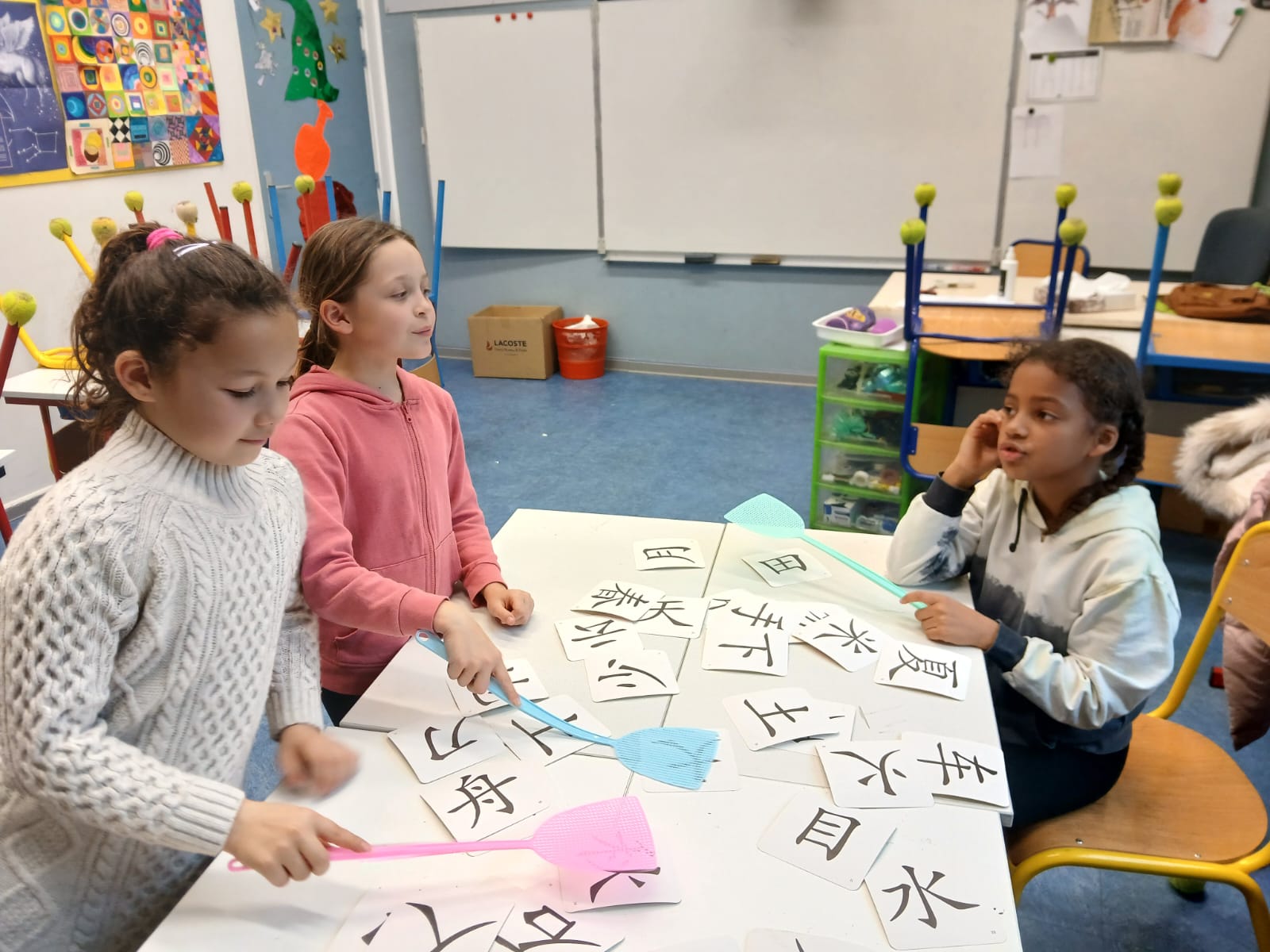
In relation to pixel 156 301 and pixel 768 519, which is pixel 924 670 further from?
pixel 156 301

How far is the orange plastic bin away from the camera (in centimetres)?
493

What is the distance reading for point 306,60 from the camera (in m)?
4.48

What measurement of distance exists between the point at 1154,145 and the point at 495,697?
156 inches

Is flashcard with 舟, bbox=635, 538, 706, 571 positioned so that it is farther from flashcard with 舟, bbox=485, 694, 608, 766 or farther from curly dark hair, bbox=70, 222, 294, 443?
curly dark hair, bbox=70, 222, 294, 443

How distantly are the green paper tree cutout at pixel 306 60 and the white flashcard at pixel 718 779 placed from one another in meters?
4.35

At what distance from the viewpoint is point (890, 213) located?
4324mm

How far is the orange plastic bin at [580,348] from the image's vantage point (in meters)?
4.93

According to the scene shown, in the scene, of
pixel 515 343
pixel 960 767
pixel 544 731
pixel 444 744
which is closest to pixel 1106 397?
pixel 960 767

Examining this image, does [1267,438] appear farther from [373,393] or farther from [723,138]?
[723,138]

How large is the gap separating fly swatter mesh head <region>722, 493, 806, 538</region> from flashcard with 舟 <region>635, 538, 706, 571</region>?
0.30 feet

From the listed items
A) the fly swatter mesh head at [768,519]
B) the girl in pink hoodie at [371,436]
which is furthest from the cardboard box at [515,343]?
the girl in pink hoodie at [371,436]

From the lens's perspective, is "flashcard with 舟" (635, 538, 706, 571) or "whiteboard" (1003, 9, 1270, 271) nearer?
"flashcard with 舟" (635, 538, 706, 571)

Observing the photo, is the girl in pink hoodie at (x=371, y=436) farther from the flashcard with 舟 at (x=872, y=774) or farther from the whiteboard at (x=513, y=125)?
the whiteboard at (x=513, y=125)

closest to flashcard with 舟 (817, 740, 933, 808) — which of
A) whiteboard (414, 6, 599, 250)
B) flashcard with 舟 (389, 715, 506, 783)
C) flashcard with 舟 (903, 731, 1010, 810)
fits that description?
flashcard with 舟 (903, 731, 1010, 810)
